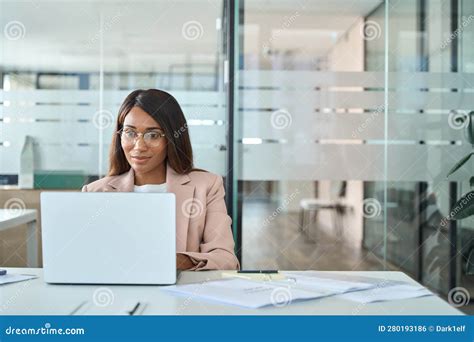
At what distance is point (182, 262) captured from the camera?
2.22 m

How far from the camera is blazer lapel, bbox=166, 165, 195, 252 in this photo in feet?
8.35

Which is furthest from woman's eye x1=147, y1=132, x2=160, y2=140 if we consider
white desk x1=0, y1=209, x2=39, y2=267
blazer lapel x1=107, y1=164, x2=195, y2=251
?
white desk x1=0, y1=209, x2=39, y2=267

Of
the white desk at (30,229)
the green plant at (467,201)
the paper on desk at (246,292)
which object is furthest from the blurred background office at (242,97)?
the paper on desk at (246,292)

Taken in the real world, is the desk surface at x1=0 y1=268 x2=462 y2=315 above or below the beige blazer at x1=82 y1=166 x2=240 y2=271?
below

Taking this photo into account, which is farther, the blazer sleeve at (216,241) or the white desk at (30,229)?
the white desk at (30,229)

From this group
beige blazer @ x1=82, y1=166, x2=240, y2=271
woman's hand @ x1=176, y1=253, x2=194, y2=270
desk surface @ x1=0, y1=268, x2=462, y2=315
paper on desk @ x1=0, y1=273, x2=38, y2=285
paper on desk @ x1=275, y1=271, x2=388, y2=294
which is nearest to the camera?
desk surface @ x1=0, y1=268, x2=462, y2=315

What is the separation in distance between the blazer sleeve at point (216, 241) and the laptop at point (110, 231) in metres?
0.46

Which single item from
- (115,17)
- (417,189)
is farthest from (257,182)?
(115,17)

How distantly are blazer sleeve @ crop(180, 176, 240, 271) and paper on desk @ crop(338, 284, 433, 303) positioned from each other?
0.64m

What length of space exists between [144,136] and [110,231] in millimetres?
905

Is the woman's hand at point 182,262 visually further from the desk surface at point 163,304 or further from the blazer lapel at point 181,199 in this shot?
the desk surface at point 163,304

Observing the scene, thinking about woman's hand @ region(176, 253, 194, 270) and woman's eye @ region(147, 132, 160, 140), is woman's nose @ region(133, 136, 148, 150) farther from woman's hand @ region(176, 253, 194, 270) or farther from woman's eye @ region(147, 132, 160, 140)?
woman's hand @ region(176, 253, 194, 270)

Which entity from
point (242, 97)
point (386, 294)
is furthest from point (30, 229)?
point (386, 294)

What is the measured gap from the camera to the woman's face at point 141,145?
8.45 feet
